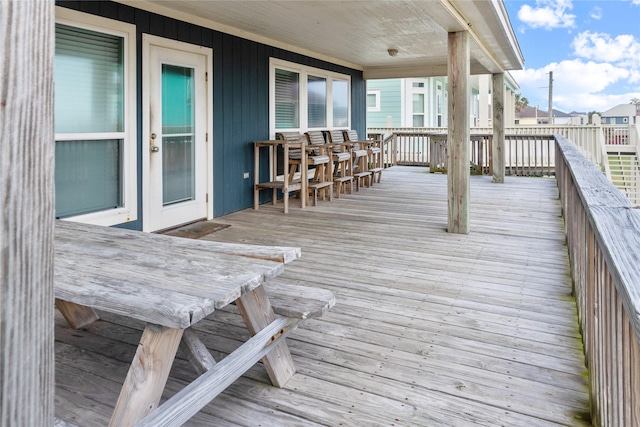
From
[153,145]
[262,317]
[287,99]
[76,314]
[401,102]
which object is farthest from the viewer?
[401,102]

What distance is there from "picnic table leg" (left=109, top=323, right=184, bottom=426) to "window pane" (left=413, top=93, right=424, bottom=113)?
47.3ft

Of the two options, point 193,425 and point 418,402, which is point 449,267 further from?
point 193,425

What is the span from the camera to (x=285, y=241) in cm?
445

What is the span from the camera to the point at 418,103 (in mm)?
14961

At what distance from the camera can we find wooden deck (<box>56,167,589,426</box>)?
179 cm

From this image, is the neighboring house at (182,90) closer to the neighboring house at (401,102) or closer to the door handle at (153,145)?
the door handle at (153,145)

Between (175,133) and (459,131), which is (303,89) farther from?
(459,131)

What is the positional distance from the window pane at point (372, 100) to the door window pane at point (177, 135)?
405 inches

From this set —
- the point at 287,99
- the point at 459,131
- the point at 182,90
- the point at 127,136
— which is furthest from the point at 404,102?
the point at 127,136

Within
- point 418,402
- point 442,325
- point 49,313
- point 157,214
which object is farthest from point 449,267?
point 49,313

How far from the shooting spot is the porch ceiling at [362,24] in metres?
4.55

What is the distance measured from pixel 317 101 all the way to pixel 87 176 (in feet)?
15.7

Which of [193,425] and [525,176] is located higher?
[525,176]

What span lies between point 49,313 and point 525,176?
10800 mm
